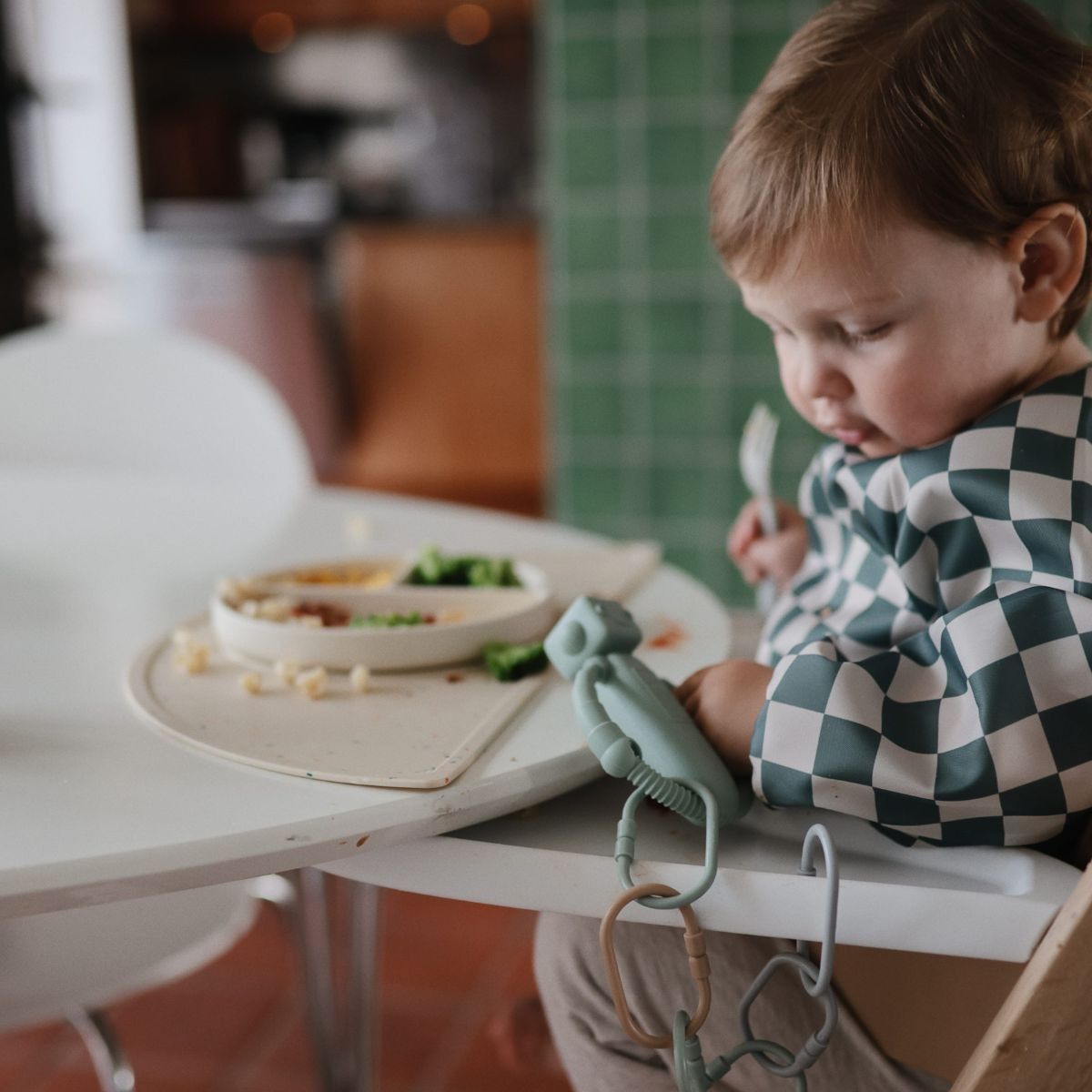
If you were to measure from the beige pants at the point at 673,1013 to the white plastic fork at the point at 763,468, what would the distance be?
314mm

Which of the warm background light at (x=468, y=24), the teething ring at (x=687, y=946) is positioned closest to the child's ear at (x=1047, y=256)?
the teething ring at (x=687, y=946)

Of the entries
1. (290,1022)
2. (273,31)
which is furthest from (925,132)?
(273,31)

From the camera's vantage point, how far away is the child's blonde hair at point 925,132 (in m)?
0.60

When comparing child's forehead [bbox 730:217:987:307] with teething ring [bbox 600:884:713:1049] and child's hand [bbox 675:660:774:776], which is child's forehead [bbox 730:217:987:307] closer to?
child's hand [bbox 675:660:774:776]

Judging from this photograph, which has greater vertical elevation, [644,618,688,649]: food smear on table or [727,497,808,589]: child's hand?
[727,497,808,589]: child's hand

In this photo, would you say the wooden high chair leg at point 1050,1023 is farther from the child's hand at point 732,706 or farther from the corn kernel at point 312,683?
the corn kernel at point 312,683

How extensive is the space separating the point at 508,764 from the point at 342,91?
454 centimetres

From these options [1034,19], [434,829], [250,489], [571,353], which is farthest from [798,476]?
[434,829]

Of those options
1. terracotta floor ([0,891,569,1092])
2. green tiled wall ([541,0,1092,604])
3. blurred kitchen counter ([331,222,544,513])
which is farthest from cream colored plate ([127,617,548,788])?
blurred kitchen counter ([331,222,544,513])

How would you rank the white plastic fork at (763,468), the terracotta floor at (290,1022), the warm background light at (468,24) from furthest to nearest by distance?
the warm background light at (468,24) → the terracotta floor at (290,1022) → the white plastic fork at (763,468)

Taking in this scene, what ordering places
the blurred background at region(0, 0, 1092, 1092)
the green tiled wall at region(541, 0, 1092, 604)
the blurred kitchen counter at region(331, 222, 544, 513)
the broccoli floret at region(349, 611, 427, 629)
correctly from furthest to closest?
1. the blurred kitchen counter at region(331, 222, 544, 513)
2. the green tiled wall at region(541, 0, 1092, 604)
3. the blurred background at region(0, 0, 1092, 1092)
4. the broccoli floret at region(349, 611, 427, 629)

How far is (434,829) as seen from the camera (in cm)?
55

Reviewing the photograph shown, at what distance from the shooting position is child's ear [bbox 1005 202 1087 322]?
63cm

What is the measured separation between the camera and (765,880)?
54 centimetres
